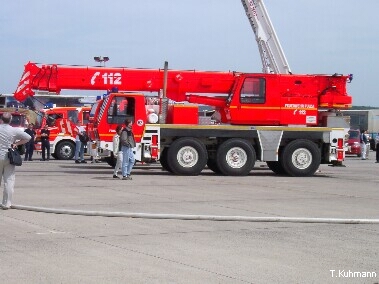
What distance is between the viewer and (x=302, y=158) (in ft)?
79.7

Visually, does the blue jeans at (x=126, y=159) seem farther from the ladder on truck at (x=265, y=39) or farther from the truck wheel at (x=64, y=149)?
the truck wheel at (x=64, y=149)

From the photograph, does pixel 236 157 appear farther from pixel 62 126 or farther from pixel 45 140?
pixel 62 126

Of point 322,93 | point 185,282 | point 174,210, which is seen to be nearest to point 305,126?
point 322,93

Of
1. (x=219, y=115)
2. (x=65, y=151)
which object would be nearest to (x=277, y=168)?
(x=219, y=115)

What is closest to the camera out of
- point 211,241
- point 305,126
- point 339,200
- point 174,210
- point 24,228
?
point 211,241

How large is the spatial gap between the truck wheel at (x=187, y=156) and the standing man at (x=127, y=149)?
2.05m

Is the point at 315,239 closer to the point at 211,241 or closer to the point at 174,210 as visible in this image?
the point at 211,241

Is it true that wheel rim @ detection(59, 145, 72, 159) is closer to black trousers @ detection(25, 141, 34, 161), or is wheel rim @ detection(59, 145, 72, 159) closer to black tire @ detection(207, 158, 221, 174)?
black trousers @ detection(25, 141, 34, 161)

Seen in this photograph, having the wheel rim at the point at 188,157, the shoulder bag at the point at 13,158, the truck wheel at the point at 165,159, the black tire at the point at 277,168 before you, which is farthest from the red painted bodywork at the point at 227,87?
the shoulder bag at the point at 13,158

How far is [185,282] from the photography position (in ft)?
26.7

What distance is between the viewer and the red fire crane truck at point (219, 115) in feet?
76.5

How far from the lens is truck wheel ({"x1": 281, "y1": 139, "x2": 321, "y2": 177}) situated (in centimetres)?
2419

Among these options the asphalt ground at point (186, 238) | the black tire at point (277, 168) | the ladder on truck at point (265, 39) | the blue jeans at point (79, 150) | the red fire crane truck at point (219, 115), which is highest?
the ladder on truck at point (265, 39)

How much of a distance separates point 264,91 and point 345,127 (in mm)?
2777
